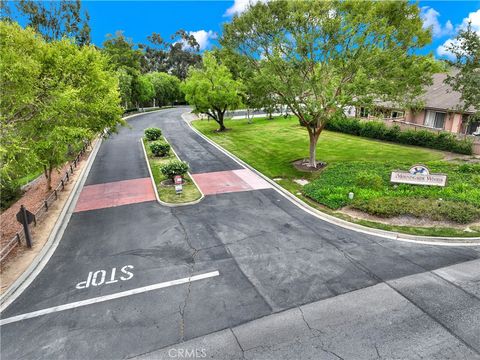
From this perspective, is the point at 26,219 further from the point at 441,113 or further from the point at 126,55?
the point at 126,55

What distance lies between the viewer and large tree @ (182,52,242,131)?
37.6 meters

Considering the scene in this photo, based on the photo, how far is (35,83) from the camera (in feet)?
41.1

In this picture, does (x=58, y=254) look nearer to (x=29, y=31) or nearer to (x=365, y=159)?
(x=29, y=31)

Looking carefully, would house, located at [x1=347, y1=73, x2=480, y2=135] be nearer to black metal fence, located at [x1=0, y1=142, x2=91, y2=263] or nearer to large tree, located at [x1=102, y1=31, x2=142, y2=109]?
black metal fence, located at [x1=0, y1=142, x2=91, y2=263]

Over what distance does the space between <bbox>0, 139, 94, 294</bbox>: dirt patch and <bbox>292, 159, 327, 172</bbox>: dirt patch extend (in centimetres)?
1558

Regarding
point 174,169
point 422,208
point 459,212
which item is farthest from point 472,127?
point 174,169

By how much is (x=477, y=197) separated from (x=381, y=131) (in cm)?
1742

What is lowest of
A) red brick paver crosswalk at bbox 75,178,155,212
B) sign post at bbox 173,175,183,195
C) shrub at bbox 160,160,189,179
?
red brick paver crosswalk at bbox 75,178,155,212

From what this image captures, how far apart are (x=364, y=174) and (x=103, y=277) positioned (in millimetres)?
14304

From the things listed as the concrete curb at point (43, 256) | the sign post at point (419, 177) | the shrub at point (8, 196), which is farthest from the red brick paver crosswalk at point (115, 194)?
the sign post at point (419, 177)

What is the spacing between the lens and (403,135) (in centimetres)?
2969

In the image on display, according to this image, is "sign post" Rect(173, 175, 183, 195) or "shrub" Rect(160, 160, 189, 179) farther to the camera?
"shrub" Rect(160, 160, 189, 179)

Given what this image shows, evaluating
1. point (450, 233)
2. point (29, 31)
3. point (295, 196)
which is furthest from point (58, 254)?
point (450, 233)

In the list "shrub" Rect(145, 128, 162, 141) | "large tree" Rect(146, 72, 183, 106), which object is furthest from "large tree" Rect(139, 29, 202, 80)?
"shrub" Rect(145, 128, 162, 141)
